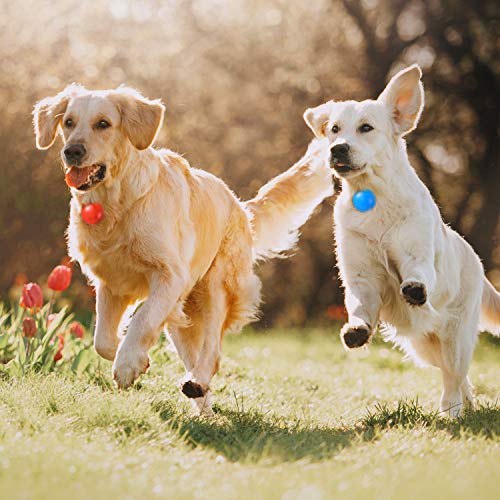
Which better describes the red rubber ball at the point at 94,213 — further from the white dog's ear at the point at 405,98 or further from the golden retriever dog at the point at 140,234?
the white dog's ear at the point at 405,98

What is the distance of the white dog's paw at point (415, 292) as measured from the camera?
3.91 meters

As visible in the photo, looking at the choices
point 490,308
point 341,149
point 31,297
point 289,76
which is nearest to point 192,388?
point 341,149

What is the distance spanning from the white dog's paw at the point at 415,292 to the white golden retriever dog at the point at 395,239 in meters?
0.19

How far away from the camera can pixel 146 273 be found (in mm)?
4418

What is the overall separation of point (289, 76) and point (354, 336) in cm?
878

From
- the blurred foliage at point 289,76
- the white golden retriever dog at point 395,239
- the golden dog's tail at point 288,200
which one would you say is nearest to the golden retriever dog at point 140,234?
the golden dog's tail at point 288,200

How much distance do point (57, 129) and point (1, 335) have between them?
5.34 feet

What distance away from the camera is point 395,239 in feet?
14.4

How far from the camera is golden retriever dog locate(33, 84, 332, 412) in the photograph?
13.9 feet

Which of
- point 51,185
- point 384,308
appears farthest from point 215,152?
point 384,308

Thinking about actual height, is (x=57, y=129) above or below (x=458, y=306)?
above

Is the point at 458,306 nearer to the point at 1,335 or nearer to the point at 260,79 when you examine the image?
the point at 1,335

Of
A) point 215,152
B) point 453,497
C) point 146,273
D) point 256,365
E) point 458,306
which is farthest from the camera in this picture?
point 215,152

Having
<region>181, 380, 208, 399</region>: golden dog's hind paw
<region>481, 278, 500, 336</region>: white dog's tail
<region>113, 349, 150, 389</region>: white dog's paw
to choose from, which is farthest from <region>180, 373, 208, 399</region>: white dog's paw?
<region>481, 278, 500, 336</region>: white dog's tail
